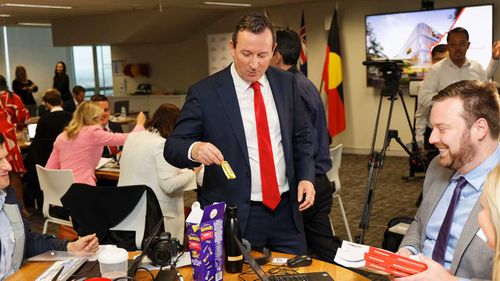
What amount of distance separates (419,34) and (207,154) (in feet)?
22.4

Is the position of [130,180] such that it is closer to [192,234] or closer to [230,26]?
[192,234]

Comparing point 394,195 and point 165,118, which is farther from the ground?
point 165,118

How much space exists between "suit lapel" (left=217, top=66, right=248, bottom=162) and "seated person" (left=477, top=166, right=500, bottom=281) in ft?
3.41

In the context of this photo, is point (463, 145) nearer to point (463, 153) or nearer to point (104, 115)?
point (463, 153)

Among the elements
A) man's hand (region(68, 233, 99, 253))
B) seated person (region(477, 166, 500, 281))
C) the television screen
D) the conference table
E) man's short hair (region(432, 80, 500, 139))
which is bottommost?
the conference table

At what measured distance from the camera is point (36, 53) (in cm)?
1432

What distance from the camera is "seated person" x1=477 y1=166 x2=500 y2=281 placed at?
4.91ft

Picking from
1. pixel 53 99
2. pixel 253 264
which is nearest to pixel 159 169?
pixel 253 264

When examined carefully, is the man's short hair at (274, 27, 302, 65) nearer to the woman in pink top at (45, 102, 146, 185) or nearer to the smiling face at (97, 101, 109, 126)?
the woman in pink top at (45, 102, 146, 185)

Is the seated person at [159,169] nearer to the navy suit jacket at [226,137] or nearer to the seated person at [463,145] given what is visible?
the navy suit jacket at [226,137]

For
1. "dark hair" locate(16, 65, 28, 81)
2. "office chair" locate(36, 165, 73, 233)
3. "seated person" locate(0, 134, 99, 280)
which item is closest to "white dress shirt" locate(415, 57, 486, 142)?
"office chair" locate(36, 165, 73, 233)

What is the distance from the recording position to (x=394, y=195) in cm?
629

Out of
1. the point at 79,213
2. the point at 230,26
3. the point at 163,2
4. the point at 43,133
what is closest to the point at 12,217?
the point at 79,213

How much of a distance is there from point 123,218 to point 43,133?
2936 mm
